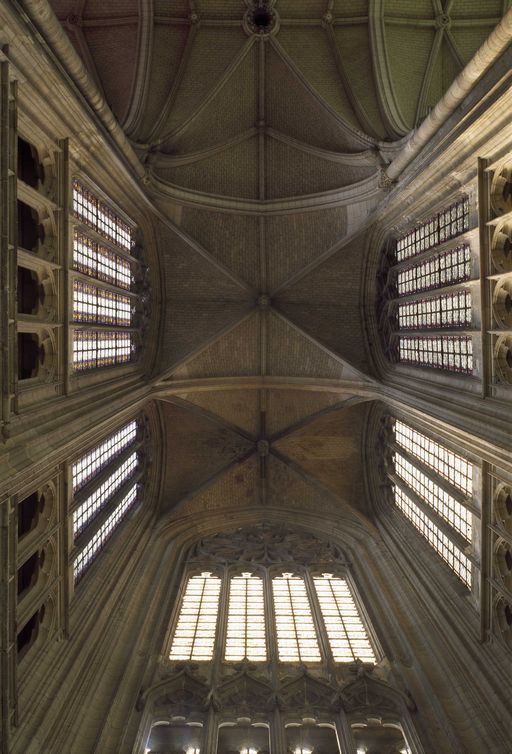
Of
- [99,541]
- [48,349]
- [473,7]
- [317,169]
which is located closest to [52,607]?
[99,541]

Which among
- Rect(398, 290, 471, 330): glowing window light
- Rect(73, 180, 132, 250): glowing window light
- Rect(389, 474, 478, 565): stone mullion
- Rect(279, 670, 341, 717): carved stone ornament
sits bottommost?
Rect(279, 670, 341, 717): carved stone ornament

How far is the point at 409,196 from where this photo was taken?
13484 millimetres

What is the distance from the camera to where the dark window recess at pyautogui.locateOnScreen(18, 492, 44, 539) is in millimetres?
9859

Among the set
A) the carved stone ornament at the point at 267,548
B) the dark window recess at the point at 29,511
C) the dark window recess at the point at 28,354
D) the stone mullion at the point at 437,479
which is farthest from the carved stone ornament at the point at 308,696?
the dark window recess at the point at 28,354

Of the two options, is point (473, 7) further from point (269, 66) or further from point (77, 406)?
point (77, 406)

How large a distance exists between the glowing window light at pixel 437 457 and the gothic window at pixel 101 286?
28.1 feet

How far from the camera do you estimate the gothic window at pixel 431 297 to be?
11927 millimetres

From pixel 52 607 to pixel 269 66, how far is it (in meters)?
16.4

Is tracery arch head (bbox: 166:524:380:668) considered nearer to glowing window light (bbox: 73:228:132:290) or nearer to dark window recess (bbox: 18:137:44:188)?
glowing window light (bbox: 73:228:132:290)

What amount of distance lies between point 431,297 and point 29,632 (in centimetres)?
1134

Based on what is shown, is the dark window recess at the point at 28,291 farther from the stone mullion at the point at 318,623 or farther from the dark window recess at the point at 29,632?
the stone mullion at the point at 318,623

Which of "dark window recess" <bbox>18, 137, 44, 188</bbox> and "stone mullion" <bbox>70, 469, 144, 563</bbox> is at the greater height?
"dark window recess" <bbox>18, 137, 44, 188</bbox>

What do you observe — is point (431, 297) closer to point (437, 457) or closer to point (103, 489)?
point (437, 457)

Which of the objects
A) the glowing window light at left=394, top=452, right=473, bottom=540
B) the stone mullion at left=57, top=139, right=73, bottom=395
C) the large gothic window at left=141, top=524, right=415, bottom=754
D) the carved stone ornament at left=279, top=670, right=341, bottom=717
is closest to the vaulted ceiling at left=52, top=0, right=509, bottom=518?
the glowing window light at left=394, top=452, right=473, bottom=540
